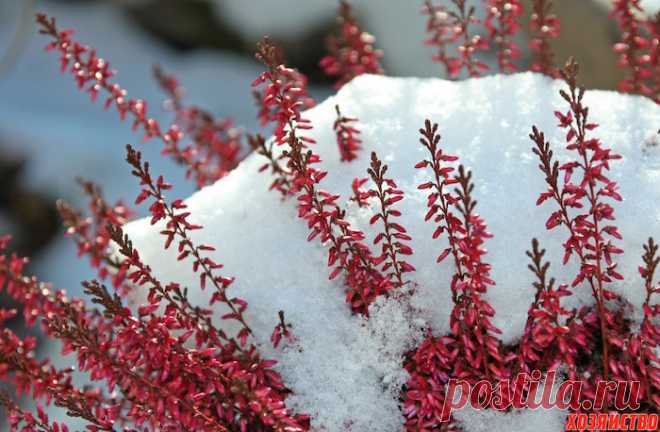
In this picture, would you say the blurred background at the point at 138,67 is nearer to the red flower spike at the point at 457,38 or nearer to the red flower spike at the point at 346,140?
the red flower spike at the point at 457,38

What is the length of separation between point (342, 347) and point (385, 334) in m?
0.17

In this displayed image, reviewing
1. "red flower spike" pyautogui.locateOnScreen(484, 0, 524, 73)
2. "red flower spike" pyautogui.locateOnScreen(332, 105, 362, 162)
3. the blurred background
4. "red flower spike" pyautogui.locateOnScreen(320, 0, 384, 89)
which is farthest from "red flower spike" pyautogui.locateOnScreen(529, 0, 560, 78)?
the blurred background

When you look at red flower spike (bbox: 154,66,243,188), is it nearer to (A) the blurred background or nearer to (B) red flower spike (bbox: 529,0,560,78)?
(A) the blurred background

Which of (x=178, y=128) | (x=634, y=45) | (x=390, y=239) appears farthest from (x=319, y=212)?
(x=178, y=128)

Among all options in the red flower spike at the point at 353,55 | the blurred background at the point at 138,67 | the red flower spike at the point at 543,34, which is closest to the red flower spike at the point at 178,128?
the blurred background at the point at 138,67

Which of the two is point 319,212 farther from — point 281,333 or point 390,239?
point 281,333

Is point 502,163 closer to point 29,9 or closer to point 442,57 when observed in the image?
point 442,57

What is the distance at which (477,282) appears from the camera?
200 cm

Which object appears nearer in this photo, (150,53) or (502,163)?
(502,163)

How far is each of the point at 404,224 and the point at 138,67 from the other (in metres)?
3.66

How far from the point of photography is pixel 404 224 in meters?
2.41

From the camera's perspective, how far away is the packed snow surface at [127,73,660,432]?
88.1 inches

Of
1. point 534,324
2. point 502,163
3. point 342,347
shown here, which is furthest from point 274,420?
point 502,163

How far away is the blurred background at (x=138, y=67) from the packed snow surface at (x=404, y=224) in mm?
1925
